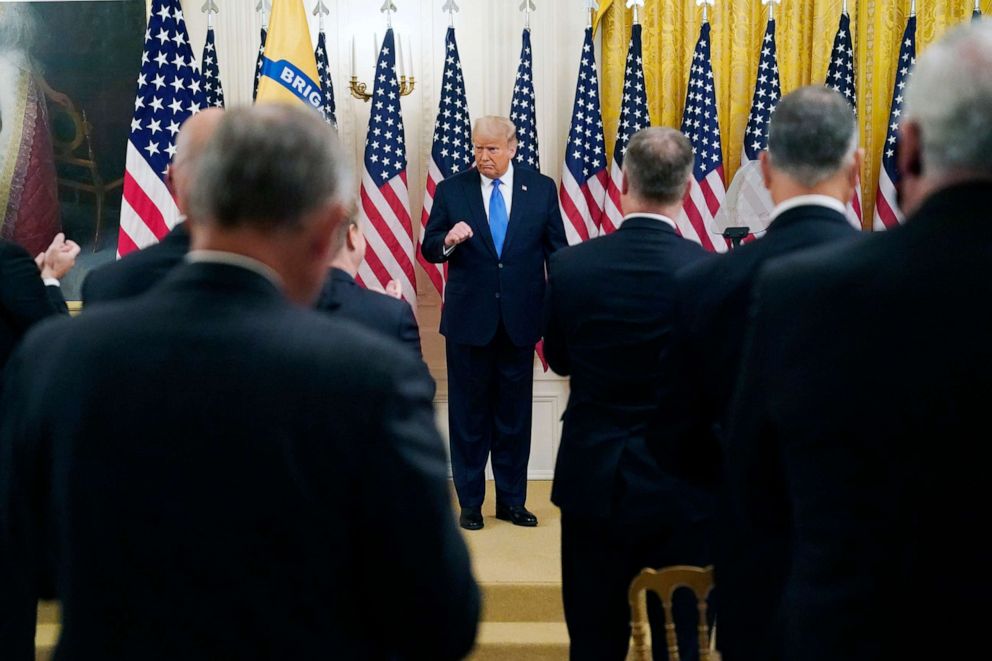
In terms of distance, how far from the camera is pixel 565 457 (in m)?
3.06

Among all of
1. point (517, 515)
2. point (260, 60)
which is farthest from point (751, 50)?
point (517, 515)

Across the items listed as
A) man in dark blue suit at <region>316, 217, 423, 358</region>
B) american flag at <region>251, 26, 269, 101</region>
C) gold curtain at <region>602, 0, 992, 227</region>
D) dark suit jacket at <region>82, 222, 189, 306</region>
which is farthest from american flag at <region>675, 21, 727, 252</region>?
dark suit jacket at <region>82, 222, 189, 306</region>

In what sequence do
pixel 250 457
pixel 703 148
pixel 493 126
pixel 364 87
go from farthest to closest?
pixel 364 87, pixel 703 148, pixel 493 126, pixel 250 457

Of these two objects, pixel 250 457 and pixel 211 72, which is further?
pixel 211 72

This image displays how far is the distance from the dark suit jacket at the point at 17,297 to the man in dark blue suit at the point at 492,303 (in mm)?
2371

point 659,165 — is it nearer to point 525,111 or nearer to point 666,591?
point 666,591

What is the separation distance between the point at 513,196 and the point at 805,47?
2182mm

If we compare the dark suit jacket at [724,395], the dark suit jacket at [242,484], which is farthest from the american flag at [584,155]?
the dark suit jacket at [242,484]

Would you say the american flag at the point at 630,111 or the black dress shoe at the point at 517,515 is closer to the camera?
the black dress shoe at the point at 517,515

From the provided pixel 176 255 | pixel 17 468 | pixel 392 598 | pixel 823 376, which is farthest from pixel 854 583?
pixel 176 255

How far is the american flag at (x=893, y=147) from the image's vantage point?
234 inches

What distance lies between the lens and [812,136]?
218 centimetres

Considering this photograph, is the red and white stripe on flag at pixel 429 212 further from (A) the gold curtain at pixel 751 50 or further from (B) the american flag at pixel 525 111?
(A) the gold curtain at pixel 751 50

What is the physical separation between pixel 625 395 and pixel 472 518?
261 centimetres
